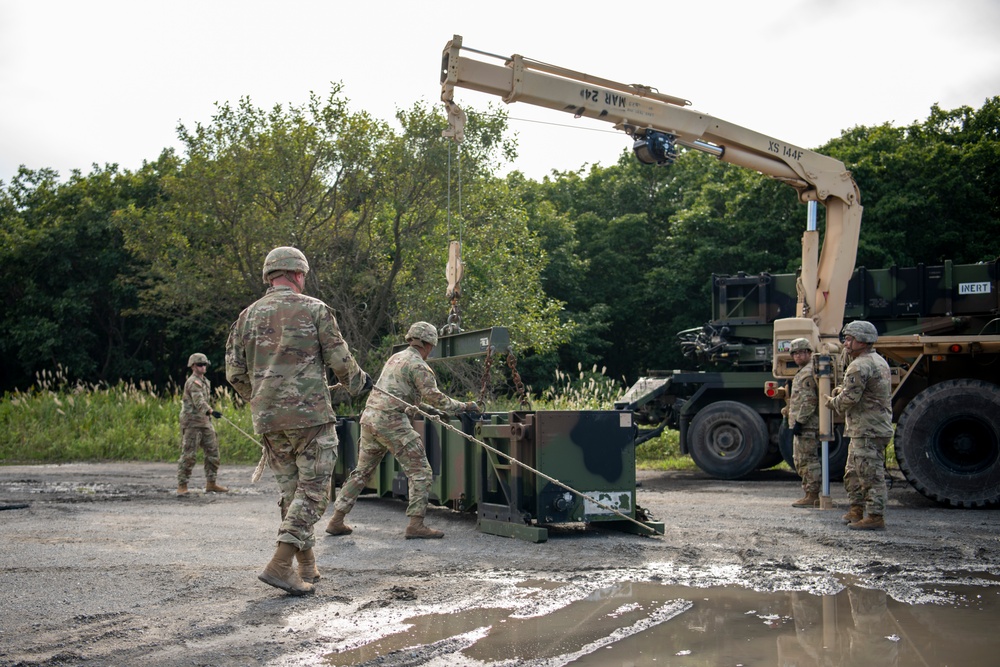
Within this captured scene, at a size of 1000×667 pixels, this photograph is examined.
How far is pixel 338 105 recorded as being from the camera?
23.1m

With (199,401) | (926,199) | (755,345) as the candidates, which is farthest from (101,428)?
(926,199)

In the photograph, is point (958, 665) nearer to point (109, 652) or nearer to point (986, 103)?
point (109, 652)

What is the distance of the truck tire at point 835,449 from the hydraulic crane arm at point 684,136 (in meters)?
1.50

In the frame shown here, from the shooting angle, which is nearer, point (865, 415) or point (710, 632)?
point (710, 632)

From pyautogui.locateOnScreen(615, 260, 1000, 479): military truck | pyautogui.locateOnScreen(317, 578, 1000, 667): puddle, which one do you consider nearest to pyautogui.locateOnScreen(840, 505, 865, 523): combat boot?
pyautogui.locateOnScreen(317, 578, 1000, 667): puddle

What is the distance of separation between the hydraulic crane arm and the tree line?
4.29 meters

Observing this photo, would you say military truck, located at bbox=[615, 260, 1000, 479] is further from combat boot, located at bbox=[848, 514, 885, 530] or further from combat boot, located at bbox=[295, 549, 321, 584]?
combat boot, located at bbox=[295, 549, 321, 584]

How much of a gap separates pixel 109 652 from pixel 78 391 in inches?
754

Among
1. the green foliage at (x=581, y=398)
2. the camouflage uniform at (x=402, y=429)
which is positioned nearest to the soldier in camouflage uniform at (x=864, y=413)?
the camouflage uniform at (x=402, y=429)

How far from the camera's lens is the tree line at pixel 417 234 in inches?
912

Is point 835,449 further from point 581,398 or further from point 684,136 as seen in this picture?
point 581,398

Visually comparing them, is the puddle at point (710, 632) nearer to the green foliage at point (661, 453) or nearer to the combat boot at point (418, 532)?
the combat boot at point (418, 532)

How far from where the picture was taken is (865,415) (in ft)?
31.4

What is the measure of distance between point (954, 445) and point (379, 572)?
7011 mm
